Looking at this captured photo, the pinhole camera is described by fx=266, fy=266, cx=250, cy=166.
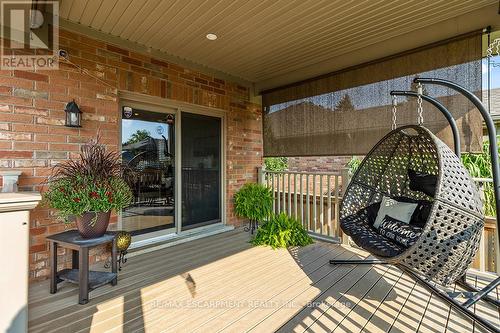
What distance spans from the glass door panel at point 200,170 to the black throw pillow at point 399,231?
260 cm

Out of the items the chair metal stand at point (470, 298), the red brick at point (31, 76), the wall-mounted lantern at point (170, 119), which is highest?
the red brick at point (31, 76)

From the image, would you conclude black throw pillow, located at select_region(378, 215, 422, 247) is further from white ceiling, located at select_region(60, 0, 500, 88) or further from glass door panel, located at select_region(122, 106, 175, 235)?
glass door panel, located at select_region(122, 106, 175, 235)

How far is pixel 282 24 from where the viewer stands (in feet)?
9.28

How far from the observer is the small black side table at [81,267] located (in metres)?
2.20

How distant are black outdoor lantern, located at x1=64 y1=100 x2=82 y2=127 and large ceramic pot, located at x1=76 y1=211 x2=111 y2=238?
1.04 meters

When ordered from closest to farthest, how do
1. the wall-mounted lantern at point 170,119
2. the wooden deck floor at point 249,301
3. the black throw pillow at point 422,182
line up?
the wooden deck floor at point 249,301, the black throw pillow at point 422,182, the wall-mounted lantern at point 170,119

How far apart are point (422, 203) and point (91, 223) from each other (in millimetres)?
3122

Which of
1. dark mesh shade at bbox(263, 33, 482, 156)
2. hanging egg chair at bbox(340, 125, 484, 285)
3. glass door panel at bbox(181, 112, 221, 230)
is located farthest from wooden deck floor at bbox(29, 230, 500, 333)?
dark mesh shade at bbox(263, 33, 482, 156)

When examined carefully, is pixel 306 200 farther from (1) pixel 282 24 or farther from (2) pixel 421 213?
(1) pixel 282 24

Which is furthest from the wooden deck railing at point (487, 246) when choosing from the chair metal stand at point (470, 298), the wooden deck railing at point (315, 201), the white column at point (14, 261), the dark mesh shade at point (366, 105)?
the white column at point (14, 261)

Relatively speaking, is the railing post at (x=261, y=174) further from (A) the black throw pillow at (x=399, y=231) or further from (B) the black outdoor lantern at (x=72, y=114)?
(B) the black outdoor lantern at (x=72, y=114)

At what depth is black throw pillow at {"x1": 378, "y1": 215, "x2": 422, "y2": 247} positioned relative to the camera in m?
2.19

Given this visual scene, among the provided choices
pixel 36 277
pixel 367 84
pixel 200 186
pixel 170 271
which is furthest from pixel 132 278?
pixel 367 84

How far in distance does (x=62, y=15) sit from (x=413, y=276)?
414 centimetres
